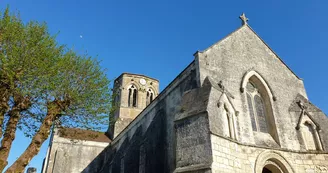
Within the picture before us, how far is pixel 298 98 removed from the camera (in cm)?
1367

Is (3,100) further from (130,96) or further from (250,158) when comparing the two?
(130,96)

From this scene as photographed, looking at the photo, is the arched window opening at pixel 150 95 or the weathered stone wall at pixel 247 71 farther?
the arched window opening at pixel 150 95

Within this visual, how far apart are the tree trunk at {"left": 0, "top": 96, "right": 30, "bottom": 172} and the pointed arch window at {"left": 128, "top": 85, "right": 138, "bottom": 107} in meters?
18.5

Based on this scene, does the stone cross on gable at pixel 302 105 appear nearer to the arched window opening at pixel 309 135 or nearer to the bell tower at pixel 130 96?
the arched window opening at pixel 309 135

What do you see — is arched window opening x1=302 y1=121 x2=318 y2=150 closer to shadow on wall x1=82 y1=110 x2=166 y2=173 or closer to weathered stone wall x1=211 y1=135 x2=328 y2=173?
weathered stone wall x1=211 y1=135 x2=328 y2=173

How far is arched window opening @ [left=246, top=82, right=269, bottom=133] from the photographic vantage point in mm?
12164

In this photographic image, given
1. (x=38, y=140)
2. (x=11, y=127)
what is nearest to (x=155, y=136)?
(x=38, y=140)

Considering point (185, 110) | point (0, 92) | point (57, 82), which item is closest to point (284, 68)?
point (185, 110)

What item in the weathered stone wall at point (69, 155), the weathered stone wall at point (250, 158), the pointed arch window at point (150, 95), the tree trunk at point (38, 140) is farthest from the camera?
the pointed arch window at point (150, 95)

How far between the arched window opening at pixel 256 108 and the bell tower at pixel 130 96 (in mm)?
16006

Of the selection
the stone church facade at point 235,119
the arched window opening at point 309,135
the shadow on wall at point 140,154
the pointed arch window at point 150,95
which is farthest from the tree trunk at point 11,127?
the pointed arch window at point 150,95

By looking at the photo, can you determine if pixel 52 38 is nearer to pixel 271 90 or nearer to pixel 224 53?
pixel 224 53

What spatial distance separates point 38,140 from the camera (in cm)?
949

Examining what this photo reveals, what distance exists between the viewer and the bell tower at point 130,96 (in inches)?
1064
